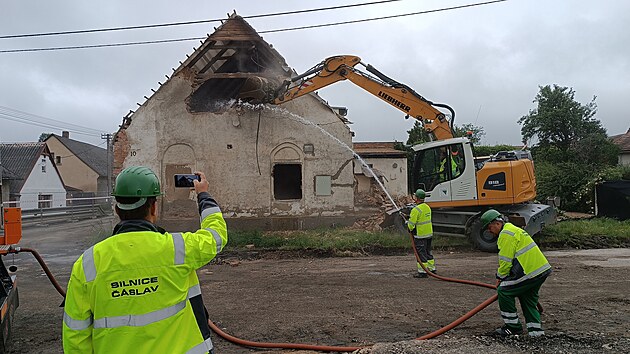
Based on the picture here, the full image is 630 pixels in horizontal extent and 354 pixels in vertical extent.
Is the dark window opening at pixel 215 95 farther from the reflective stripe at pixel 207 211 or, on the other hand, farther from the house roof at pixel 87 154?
the house roof at pixel 87 154

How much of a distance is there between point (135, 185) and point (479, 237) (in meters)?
12.0

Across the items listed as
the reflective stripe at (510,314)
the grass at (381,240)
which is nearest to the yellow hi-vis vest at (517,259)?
the reflective stripe at (510,314)

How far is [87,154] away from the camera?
54656mm

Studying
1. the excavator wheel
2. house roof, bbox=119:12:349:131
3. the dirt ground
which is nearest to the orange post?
the dirt ground

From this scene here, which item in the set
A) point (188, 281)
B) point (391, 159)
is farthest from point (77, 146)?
point (188, 281)

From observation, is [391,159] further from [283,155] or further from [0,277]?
[0,277]

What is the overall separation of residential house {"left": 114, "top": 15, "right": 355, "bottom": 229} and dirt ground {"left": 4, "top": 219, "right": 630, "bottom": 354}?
442cm

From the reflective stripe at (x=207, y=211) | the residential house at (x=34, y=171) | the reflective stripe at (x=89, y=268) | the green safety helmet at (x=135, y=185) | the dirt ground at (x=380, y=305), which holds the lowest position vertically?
the dirt ground at (x=380, y=305)

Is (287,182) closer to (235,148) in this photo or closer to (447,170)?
(235,148)

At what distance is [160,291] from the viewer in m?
2.40

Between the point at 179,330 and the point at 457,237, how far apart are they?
12.2 m

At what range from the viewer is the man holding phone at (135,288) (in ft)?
7.61

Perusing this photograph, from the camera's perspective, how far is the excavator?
12.9 meters

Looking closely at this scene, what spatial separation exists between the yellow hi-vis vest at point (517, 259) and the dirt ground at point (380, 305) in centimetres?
69
